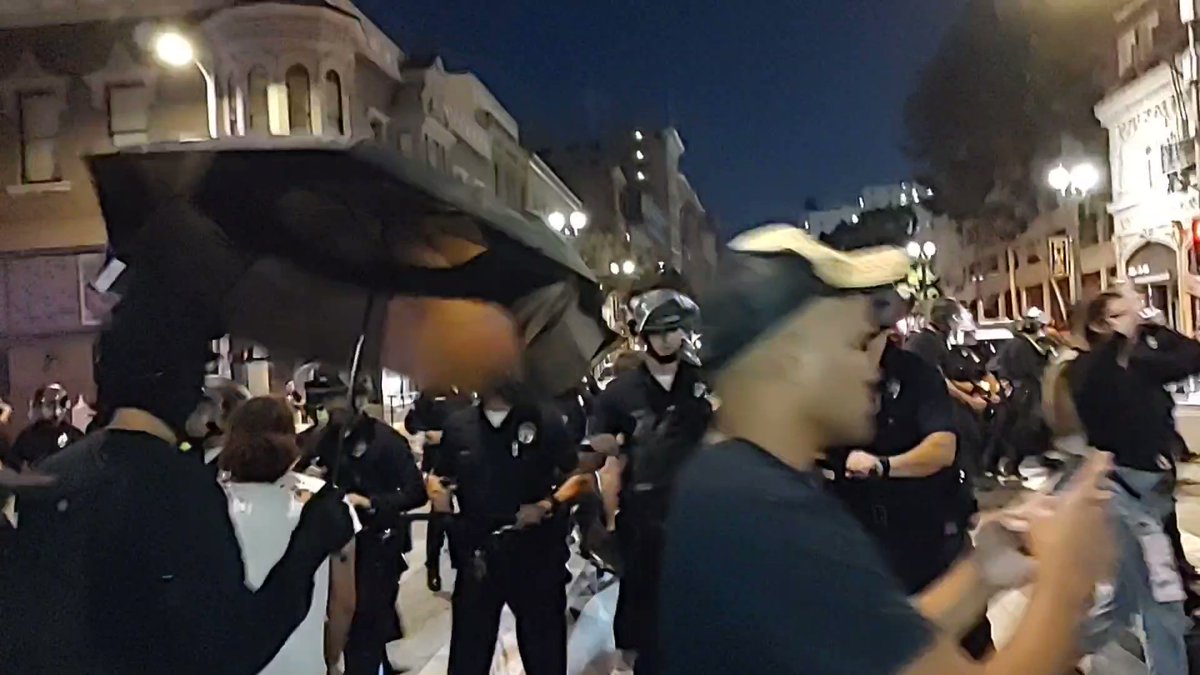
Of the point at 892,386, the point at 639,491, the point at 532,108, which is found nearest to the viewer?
the point at 532,108

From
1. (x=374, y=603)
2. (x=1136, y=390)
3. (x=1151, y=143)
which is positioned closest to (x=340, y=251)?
(x=374, y=603)

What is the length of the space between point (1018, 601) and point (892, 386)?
2.45 ft

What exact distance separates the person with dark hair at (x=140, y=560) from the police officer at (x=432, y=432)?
429 millimetres

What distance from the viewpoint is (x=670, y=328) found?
4.51 ft

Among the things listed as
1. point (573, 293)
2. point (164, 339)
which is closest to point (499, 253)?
point (573, 293)

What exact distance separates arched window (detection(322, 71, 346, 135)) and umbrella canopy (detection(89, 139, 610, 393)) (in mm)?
18

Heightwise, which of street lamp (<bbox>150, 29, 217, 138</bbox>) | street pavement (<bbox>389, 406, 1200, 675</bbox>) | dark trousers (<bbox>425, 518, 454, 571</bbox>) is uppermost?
street lamp (<bbox>150, 29, 217, 138</bbox>)

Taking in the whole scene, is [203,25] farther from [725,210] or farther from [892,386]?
[892,386]

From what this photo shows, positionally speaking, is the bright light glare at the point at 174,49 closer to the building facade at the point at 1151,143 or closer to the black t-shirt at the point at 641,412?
the black t-shirt at the point at 641,412

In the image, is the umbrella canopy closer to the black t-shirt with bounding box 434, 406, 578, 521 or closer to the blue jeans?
the black t-shirt with bounding box 434, 406, 578, 521

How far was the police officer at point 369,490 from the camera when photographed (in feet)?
4.06

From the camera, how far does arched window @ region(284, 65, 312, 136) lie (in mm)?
1003

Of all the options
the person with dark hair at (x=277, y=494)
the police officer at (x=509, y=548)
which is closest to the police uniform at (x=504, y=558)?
the police officer at (x=509, y=548)

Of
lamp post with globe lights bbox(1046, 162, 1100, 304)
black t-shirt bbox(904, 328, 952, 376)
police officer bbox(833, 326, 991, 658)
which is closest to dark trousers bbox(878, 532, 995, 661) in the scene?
police officer bbox(833, 326, 991, 658)
